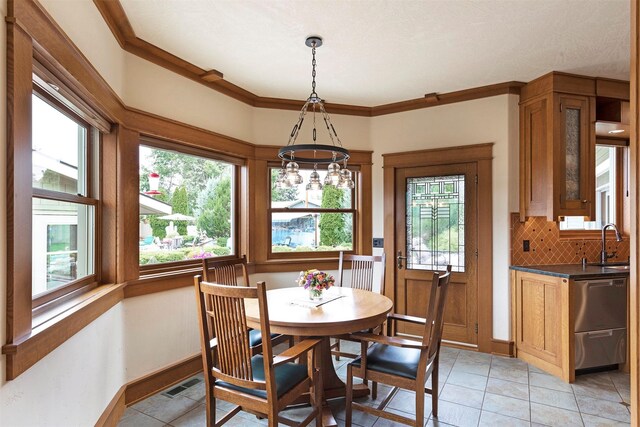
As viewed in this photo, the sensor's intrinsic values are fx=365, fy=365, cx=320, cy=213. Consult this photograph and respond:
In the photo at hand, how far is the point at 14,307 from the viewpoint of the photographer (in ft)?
4.37

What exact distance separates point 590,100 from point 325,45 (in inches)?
104

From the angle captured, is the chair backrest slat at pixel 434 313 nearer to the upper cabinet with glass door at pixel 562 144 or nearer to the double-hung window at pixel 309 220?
the upper cabinet with glass door at pixel 562 144

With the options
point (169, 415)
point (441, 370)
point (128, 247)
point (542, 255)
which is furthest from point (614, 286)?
point (128, 247)

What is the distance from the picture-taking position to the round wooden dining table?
2.17 meters

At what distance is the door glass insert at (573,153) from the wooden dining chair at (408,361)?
2.04 metres

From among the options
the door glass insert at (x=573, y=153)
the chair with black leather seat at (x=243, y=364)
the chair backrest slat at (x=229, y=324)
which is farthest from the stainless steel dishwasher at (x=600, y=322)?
the chair backrest slat at (x=229, y=324)

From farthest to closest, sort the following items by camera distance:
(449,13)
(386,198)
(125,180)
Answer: (386,198) < (125,180) < (449,13)

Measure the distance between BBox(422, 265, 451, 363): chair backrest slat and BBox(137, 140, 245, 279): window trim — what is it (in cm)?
209

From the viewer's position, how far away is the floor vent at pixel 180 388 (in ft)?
9.29

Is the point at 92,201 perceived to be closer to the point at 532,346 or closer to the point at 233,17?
the point at 233,17

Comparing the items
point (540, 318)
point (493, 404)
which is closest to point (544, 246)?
point (540, 318)

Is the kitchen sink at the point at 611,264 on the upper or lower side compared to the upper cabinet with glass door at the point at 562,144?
lower

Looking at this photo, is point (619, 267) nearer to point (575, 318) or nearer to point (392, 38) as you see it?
point (575, 318)

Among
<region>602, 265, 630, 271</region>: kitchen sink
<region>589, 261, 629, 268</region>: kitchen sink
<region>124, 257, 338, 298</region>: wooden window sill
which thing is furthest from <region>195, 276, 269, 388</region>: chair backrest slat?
<region>589, 261, 629, 268</region>: kitchen sink
